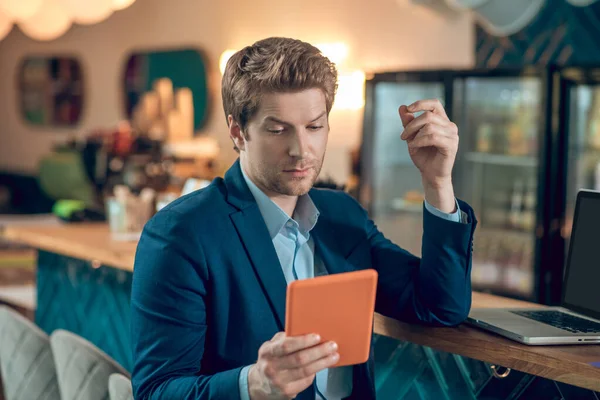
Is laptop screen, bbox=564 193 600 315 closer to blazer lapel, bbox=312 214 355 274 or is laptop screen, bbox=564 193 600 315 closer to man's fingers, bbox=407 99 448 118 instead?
man's fingers, bbox=407 99 448 118

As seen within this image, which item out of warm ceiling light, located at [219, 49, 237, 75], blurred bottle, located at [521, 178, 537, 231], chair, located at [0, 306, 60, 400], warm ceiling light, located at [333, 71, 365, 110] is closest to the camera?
chair, located at [0, 306, 60, 400]

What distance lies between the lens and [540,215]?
4418mm

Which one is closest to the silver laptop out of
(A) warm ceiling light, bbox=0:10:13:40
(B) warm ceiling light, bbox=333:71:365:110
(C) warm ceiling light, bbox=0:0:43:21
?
(C) warm ceiling light, bbox=0:0:43:21

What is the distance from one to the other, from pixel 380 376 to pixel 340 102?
455cm

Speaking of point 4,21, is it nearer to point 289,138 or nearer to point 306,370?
point 289,138

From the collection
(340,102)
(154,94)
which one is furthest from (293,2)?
(154,94)

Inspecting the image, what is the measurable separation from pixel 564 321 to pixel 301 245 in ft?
1.91

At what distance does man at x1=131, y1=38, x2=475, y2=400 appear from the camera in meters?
1.61

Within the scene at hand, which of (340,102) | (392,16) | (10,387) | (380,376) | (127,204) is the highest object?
(392,16)

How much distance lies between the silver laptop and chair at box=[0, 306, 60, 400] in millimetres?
1301

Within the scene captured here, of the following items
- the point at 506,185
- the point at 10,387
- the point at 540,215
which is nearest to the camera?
the point at 10,387

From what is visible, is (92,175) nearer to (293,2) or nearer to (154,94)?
(154,94)

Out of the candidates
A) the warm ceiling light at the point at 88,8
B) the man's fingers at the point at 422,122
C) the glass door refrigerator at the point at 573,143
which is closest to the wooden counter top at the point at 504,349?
the man's fingers at the point at 422,122

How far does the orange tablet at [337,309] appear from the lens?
4.24ft
